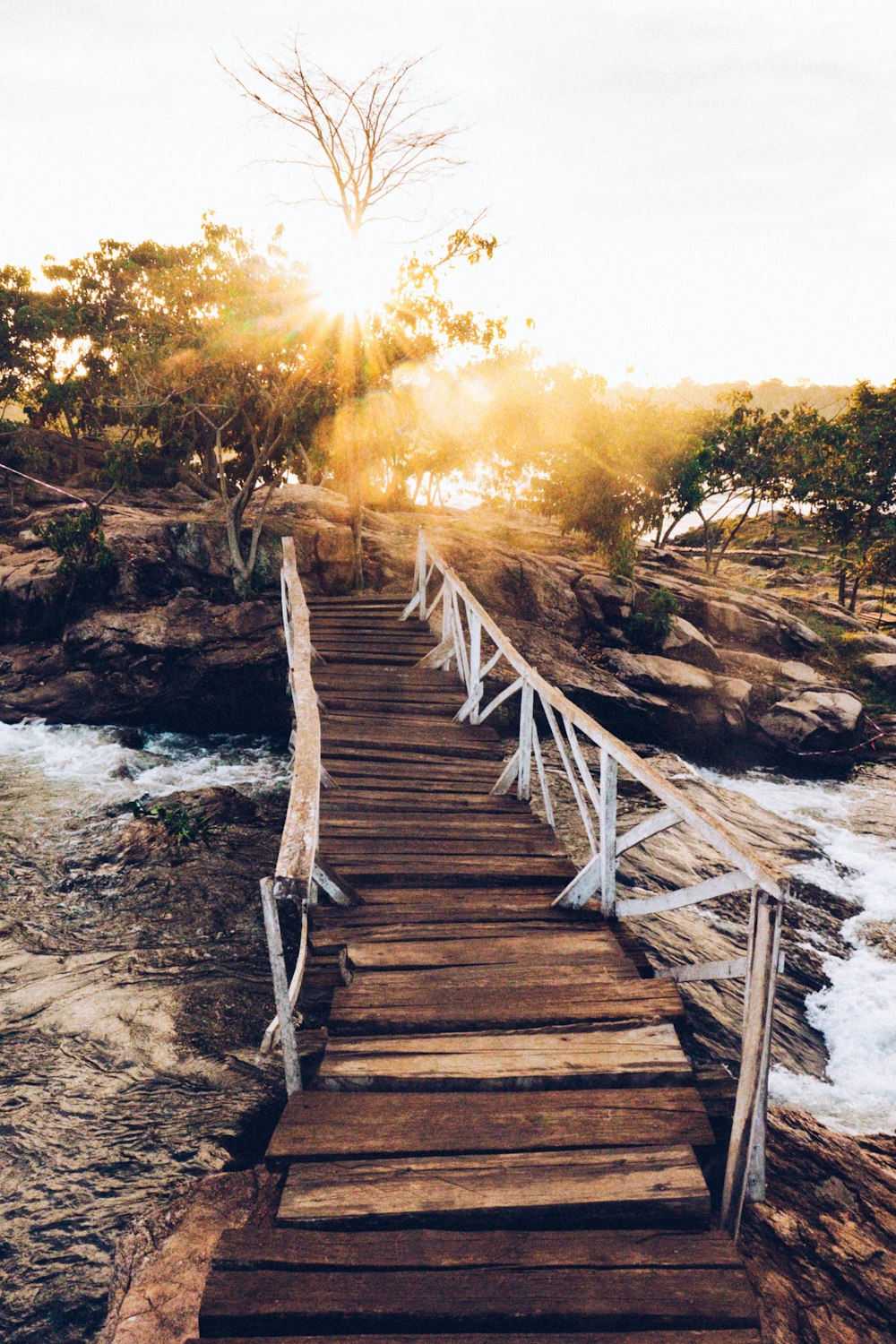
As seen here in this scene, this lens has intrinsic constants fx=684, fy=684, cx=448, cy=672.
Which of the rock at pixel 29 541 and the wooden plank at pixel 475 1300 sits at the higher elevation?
the rock at pixel 29 541

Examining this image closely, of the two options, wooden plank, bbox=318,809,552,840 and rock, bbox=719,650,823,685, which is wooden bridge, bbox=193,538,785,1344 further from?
rock, bbox=719,650,823,685

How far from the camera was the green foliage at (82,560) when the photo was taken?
16.9m

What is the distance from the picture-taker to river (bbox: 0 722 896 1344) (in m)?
4.39

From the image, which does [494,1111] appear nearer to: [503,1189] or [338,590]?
[503,1189]

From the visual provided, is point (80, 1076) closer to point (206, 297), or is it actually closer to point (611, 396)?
point (206, 297)

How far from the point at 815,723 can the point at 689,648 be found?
370 cm

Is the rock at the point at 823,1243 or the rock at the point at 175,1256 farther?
the rock at the point at 175,1256

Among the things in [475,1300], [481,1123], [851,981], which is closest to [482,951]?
[481,1123]

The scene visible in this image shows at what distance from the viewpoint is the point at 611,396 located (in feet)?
88.6

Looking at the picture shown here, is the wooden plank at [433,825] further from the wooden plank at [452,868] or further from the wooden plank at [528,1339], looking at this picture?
the wooden plank at [528,1339]

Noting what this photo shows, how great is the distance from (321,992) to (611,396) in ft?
88.8

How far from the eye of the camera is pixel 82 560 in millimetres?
17016

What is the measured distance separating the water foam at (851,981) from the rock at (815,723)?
4.90ft

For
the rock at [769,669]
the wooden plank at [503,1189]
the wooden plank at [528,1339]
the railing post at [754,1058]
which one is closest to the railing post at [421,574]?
the railing post at [754,1058]
